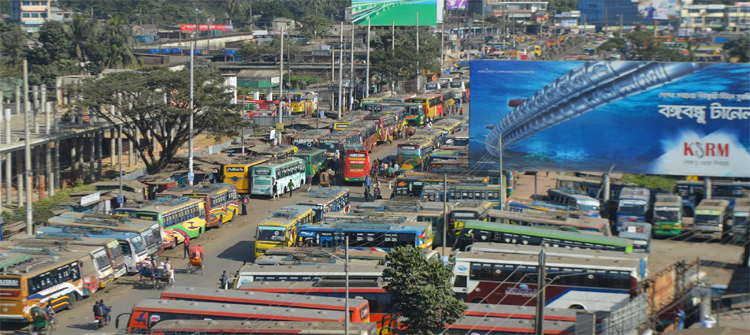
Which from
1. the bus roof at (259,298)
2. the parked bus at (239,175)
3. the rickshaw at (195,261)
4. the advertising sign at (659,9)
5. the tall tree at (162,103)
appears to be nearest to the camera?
the bus roof at (259,298)

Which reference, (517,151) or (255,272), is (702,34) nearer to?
(517,151)

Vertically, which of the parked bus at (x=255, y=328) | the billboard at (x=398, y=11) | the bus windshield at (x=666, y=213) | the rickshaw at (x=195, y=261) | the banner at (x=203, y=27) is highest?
the billboard at (x=398, y=11)

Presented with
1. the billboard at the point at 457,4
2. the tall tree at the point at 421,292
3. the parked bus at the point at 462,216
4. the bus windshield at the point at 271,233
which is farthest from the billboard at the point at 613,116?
the billboard at the point at 457,4

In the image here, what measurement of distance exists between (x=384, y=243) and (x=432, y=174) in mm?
8737

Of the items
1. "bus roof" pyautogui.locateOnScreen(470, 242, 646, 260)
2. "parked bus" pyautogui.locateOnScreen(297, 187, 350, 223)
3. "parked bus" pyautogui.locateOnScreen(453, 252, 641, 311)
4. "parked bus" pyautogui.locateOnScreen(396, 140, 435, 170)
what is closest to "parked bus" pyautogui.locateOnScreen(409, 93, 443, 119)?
"parked bus" pyautogui.locateOnScreen(396, 140, 435, 170)

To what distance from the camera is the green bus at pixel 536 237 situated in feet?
73.9

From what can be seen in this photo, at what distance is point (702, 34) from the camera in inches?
1296

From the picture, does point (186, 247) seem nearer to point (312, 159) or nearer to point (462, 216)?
point (462, 216)

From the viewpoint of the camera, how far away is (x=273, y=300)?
1827cm

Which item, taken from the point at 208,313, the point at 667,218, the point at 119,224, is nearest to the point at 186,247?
the point at 119,224

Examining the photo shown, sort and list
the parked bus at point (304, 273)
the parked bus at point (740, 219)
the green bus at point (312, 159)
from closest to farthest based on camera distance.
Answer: the parked bus at point (304, 273), the parked bus at point (740, 219), the green bus at point (312, 159)

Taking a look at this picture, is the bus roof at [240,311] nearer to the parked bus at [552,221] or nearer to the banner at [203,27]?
the parked bus at [552,221]

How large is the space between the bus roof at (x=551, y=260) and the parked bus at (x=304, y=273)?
2.06 metres

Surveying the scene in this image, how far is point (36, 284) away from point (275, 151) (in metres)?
18.3
